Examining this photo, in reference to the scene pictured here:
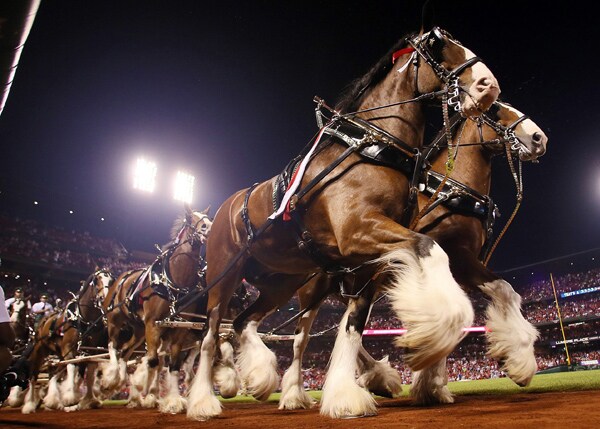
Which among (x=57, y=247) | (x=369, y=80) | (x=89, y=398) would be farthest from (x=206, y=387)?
(x=57, y=247)

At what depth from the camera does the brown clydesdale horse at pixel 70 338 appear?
10633 millimetres

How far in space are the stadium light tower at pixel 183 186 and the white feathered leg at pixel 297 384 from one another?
30205mm

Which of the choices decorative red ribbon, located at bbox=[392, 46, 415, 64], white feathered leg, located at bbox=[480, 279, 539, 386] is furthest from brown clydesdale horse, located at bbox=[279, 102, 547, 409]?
decorative red ribbon, located at bbox=[392, 46, 415, 64]

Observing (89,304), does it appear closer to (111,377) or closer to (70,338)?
(70,338)

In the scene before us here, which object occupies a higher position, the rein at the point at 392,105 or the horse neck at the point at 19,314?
the rein at the point at 392,105

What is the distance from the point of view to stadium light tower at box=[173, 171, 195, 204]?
3522 centimetres

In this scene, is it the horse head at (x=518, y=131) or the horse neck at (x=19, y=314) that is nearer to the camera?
the horse head at (x=518, y=131)

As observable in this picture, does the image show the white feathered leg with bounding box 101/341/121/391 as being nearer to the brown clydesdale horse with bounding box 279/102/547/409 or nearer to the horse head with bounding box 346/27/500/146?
the brown clydesdale horse with bounding box 279/102/547/409

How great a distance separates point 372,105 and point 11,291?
27.4 meters

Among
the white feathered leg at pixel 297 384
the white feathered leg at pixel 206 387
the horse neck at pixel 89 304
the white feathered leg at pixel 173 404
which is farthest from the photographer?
the horse neck at pixel 89 304

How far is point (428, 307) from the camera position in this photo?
288cm

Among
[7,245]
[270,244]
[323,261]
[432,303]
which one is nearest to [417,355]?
[432,303]

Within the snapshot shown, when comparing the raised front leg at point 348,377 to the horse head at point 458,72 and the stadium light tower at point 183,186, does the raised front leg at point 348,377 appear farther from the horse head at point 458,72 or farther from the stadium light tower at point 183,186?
the stadium light tower at point 183,186

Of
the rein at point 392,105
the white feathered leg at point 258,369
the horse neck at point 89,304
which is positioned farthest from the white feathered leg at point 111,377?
the rein at point 392,105
